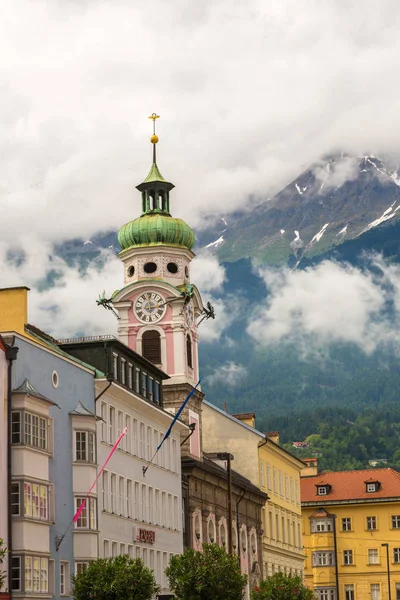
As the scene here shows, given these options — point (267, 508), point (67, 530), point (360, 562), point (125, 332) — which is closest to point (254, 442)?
point (267, 508)

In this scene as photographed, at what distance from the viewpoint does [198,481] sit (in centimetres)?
8644

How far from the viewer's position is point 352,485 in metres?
136

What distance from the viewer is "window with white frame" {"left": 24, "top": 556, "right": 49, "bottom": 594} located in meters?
53.8

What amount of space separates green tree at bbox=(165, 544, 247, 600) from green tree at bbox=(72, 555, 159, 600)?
18.4 ft

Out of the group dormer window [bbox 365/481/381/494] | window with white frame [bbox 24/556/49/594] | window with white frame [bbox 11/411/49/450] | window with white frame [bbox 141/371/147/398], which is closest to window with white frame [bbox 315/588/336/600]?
dormer window [bbox 365/481/381/494]

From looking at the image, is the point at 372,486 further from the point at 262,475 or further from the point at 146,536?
the point at 146,536

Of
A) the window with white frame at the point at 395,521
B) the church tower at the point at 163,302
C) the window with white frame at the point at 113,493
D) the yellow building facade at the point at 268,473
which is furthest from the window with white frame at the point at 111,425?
the window with white frame at the point at 395,521

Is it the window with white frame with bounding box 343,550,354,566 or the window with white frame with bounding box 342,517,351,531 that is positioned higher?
the window with white frame with bounding box 342,517,351,531

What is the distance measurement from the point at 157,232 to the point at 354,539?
1822 inches

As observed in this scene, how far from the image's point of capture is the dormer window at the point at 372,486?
→ 13375cm

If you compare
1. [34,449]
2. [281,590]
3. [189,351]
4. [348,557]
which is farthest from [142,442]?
[348,557]

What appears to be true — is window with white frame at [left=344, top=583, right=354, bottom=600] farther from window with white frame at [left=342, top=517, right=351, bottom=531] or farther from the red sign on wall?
the red sign on wall

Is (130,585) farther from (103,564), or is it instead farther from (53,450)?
(53,450)

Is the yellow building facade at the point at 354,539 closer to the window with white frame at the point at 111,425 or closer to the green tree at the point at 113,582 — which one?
the window with white frame at the point at 111,425
